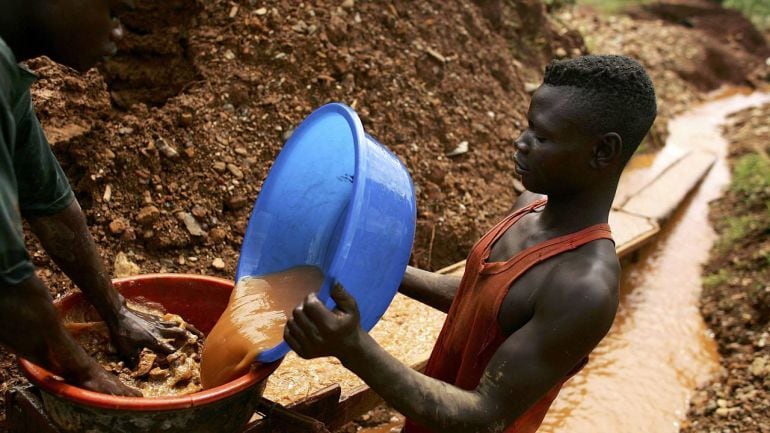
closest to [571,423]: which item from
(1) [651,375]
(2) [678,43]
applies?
(1) [651,375]

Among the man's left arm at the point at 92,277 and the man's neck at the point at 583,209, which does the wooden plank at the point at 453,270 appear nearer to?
the man's left arm at the point at 92,277

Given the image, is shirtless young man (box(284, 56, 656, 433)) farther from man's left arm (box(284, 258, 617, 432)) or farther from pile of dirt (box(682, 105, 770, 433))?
pile of dirt (box(682, 105, 770, 433))

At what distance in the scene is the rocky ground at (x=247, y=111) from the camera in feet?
10.2

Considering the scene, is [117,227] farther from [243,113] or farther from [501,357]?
[501,357]

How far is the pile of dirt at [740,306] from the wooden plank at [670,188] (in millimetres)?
309

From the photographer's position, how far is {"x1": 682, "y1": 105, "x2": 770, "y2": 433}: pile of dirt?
136 inches

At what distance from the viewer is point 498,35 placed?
215 inches

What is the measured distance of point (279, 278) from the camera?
2.09 m

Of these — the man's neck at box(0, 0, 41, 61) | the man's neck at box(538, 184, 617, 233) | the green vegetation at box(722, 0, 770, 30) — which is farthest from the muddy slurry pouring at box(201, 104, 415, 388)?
the green vegetation at box(722, 0, 770, 30)

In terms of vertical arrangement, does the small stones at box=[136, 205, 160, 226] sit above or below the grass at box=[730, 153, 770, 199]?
above

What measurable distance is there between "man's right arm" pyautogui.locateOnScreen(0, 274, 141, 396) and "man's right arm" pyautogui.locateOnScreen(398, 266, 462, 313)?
2.73 feet

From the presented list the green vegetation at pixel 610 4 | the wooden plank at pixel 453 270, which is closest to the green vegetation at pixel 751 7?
the green vegetation at pixel 610 4

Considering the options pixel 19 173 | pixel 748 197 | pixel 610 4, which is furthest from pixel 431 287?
pixel 610 4

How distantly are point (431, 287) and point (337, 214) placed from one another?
35 centimetres
